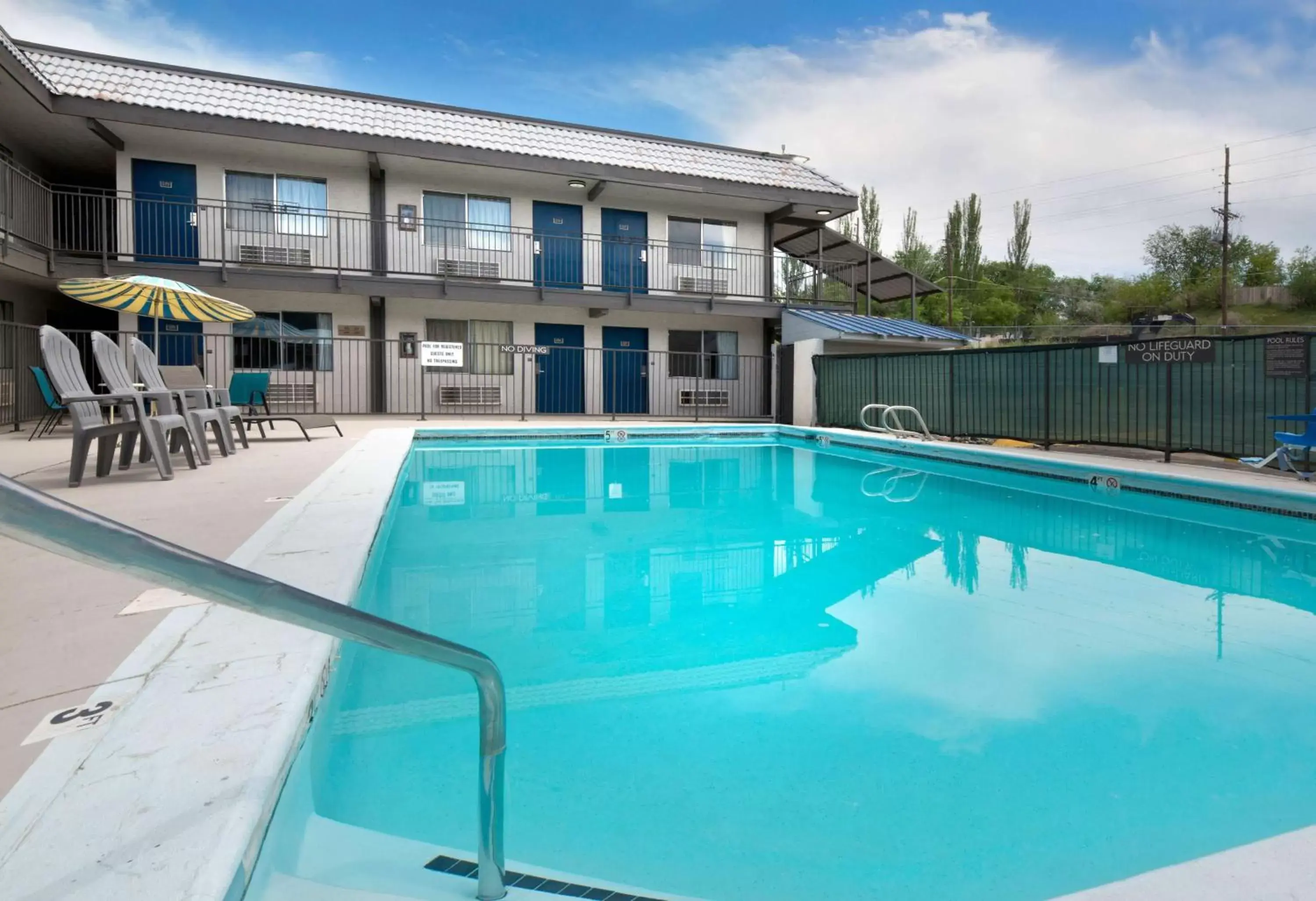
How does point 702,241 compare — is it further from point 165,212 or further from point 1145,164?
point 1145,164

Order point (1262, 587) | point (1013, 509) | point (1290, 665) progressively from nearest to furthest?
1. point (1290, 665)
2. point (1262, 587)
3. point (1013, 509)

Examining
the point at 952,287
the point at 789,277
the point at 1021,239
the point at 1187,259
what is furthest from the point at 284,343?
the point at 1187,259

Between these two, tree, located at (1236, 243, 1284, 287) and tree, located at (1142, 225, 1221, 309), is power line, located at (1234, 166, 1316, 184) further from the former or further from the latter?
tree, located at (1236, 243, 1284, 287)

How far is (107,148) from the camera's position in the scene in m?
15.2

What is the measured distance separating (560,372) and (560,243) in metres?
3.01

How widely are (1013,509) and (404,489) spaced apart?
5.97m

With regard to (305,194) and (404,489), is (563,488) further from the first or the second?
(305,194)

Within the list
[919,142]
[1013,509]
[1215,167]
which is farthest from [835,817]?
[1215,167]

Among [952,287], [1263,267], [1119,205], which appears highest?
[1119,205]

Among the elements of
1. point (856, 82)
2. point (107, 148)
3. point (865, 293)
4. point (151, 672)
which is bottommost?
point (151, 672)

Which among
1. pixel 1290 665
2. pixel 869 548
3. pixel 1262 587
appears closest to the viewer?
pixel 1290 665

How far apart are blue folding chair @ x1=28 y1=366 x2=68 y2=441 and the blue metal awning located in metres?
13.5

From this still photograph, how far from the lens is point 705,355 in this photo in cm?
1906

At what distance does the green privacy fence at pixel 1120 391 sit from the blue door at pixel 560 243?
24.7 ft
